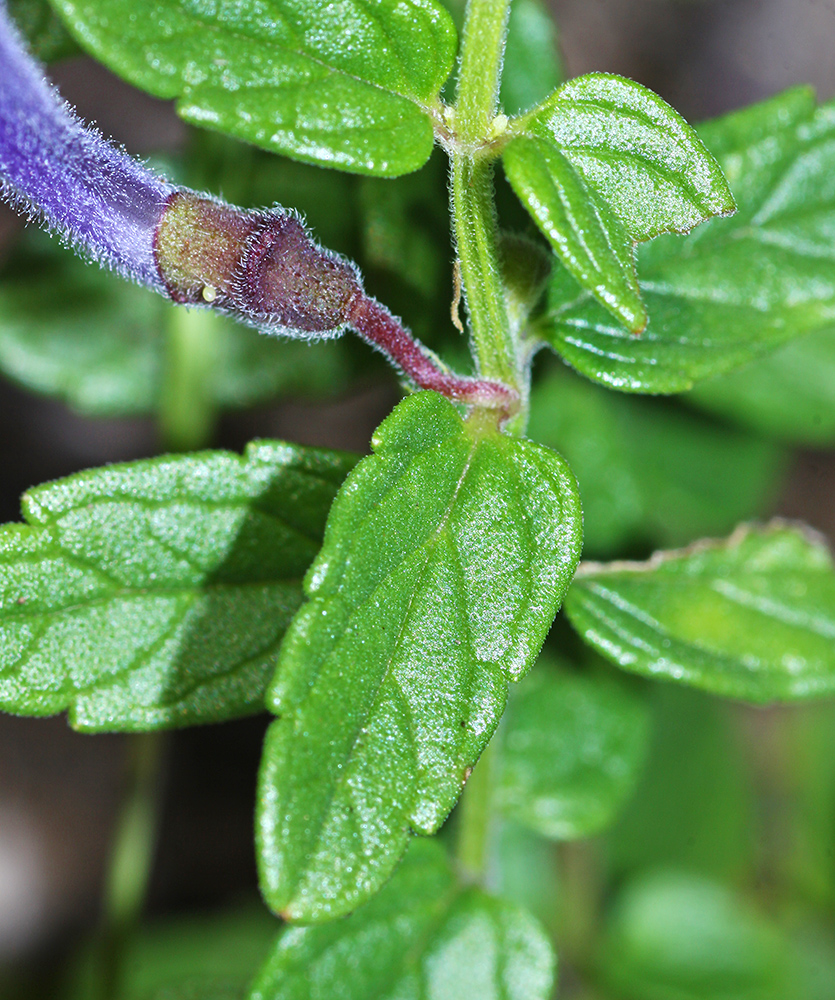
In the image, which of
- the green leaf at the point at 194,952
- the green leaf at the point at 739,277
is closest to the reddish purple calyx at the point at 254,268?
the green leaf at the point at 739,277

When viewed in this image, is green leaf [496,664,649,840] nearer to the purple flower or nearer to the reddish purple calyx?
the reddish purple calyx

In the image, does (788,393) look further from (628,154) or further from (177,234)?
(177,234)

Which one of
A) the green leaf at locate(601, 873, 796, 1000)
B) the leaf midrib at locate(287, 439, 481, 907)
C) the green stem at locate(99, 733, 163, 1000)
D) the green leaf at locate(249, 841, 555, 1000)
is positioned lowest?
the green leaf at locate(601, 873, 796, 1000)

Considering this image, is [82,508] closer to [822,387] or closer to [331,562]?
[331,562]

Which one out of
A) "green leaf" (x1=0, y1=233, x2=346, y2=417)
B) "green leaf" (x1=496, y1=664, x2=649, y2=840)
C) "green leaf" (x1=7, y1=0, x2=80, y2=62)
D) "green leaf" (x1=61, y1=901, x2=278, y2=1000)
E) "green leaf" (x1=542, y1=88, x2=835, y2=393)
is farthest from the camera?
"green leaf" (x1=61, y1=901, x2=278, y2=1000)

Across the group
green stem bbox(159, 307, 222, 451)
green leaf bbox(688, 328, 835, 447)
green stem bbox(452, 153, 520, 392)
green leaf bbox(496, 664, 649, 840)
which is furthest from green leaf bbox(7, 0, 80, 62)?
green leaf bbox(688, 328, 835, 447)

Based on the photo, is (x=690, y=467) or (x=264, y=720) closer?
(x=690, y=467)

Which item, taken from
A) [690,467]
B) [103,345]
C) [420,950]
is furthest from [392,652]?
[690,467]

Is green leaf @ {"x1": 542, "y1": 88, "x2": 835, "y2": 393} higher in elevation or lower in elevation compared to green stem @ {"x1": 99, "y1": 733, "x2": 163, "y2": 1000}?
higher
